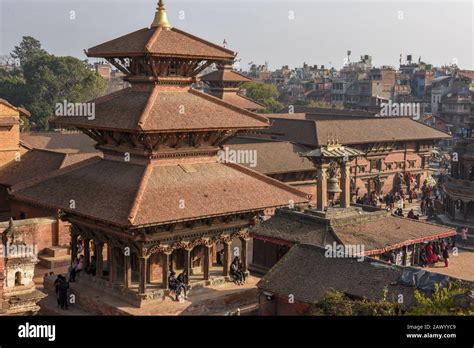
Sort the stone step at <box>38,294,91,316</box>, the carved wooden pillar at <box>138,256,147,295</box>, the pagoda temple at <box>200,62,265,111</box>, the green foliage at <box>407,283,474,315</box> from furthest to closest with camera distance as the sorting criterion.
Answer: the pagoda temple at <box>200,62,265,111</box>
the stone step at <box>38,294,91,316</box>
the carved wooden pillar at <box>138,256,147,295</box>
the green foliage at <box>407,283,474,315</box>

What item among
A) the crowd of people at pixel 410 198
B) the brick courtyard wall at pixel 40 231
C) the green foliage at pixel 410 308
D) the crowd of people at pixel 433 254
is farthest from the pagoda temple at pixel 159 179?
the crowd of people at pixel 410 198

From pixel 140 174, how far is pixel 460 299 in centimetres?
1134

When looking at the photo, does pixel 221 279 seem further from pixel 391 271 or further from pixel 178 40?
pixel 178 40

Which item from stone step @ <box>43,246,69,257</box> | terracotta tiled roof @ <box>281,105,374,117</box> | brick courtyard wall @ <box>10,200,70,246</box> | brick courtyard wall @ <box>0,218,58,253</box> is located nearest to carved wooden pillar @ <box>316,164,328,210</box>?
stone step @ <box>43,246,69,257</box>

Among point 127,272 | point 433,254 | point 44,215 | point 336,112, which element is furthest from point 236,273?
point 336,112

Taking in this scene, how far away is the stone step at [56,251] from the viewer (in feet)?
108

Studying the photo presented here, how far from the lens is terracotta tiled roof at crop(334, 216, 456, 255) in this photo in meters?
28.8

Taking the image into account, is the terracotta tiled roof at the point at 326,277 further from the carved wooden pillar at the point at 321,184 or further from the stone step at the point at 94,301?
the carved wooden pillar at the point at 321,184

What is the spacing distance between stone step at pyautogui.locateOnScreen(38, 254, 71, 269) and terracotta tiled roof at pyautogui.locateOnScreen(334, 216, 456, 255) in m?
13.1

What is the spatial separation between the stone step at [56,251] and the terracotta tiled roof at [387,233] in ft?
44.2

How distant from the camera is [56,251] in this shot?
108 ft

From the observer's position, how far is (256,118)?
25.3 m

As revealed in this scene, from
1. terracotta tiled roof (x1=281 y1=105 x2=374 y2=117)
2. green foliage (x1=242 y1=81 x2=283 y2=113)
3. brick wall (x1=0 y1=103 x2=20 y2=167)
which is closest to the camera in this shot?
brick wall (x1=0 y1=103 x2=20 y2=167)

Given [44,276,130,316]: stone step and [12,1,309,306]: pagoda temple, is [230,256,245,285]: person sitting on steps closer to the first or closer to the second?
[12,1,309,306]: pagoda temple
